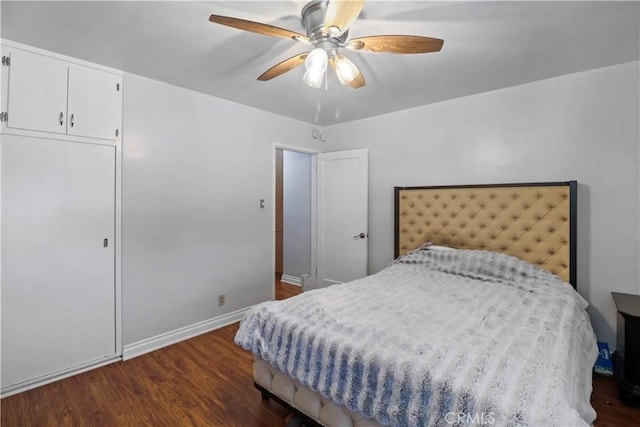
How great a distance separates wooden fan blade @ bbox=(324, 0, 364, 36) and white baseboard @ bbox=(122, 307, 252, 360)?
292 centimetres

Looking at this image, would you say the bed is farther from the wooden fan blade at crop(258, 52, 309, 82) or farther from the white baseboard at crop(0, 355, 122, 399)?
the wooden fan blade at crop(258, 52, 309, 82)

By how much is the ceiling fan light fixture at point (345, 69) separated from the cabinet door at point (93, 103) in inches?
76.8

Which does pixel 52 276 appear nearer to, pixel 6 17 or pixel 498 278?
pixel 6 17

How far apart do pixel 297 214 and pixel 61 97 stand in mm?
3352

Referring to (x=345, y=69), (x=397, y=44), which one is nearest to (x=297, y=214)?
(x=345, y=69)

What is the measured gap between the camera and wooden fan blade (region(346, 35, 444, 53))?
164cm

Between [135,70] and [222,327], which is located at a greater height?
[135,70]

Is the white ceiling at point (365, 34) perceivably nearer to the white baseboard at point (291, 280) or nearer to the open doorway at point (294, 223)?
the open doorway at point (294, 223)

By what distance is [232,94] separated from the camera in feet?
10.4

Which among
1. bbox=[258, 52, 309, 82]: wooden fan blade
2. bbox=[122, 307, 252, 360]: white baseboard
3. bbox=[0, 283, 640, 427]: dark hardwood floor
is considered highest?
bbox=[258, 52, 309, 82]: wooden fan blade

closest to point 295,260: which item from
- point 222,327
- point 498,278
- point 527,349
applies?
point 222,327

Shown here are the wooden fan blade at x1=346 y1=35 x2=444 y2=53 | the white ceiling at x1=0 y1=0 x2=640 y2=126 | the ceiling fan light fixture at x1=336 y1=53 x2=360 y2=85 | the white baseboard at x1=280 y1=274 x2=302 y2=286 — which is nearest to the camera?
the wooden fan blade at x1=346 y1=35 x2=444 y2=53

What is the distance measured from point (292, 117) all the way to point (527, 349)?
3.49 m

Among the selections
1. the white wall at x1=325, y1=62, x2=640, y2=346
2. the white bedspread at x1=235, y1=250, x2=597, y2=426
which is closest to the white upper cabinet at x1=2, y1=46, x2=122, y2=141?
the white bedspread at x1=235, y1=250, x2=597, y2=426
